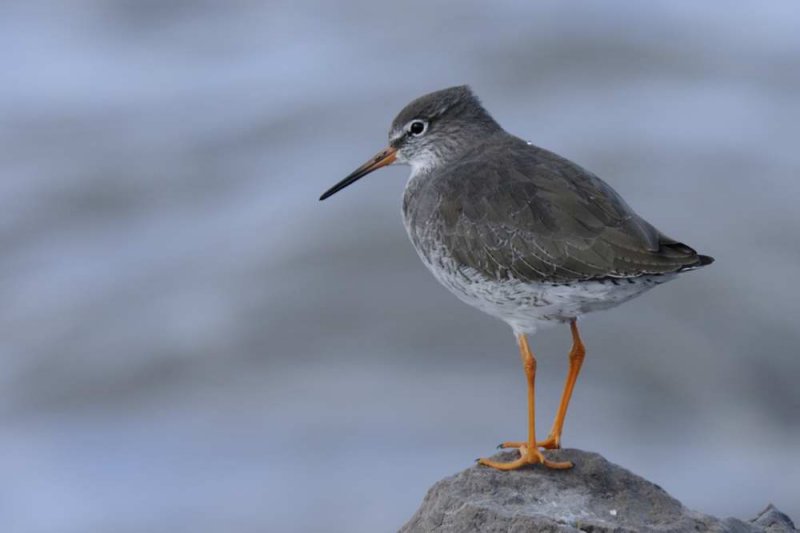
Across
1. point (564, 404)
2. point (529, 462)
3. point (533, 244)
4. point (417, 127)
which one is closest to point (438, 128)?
point (417, 127)

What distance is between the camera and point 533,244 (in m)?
7.64

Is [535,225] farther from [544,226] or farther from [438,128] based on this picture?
[438,128]

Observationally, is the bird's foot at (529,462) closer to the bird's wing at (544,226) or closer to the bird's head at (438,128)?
the bird's wing at (544,226)

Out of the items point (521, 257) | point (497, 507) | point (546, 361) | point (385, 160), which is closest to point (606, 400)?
point (546, 361)

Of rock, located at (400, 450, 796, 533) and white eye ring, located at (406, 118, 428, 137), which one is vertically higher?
white eye ring, located at (406, 118, 428, 137)

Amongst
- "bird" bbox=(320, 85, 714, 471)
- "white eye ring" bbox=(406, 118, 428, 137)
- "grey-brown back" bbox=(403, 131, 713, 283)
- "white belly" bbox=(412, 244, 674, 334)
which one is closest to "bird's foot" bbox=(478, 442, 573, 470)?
"bird" bbox=(320, 85, 714, 471)

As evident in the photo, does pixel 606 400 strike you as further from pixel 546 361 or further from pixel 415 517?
pixel 415 517

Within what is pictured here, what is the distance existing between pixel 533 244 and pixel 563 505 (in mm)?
1652

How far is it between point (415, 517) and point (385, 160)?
3.14 metres

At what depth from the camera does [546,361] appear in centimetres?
1427

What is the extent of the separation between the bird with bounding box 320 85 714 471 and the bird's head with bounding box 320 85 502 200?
29cm

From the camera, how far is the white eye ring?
9.07 metres

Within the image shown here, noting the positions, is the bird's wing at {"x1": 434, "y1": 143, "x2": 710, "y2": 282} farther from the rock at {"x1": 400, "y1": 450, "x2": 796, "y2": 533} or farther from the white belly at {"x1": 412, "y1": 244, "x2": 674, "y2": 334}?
the rock at {"x1": 400, "y1": 450, "x2": 796, "y2": 533}

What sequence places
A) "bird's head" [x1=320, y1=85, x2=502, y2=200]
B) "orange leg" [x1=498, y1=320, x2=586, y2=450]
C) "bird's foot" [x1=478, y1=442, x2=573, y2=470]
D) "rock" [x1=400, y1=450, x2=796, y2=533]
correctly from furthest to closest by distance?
"bird's head" [x1=320, y1=85, x2=502, y2=200] → "orange leg" [x1=498, y1=320, x2=586, y2=450] → "bird's foot" [x1=478, y1=442, x2=573, y2=470] → "rock" [x1=400, y1=450, x2=796, y2=533]
